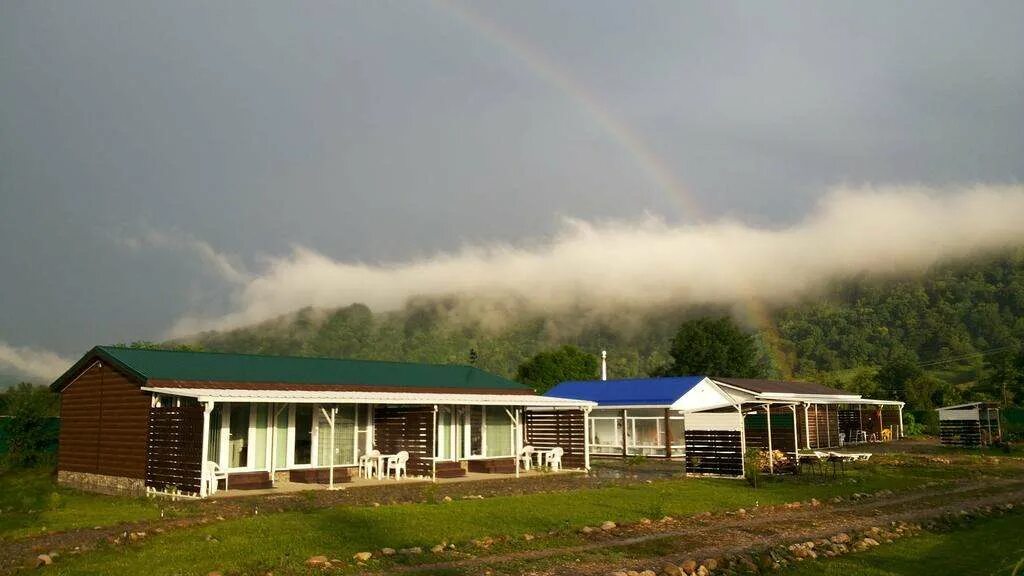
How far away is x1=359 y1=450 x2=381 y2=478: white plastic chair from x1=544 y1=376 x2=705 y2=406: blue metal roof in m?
14.1

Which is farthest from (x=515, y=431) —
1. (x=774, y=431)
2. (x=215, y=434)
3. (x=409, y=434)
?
(x=774, y=431)

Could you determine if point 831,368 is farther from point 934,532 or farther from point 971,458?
point 934,532

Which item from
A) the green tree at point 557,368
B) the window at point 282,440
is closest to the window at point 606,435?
the window at point 282,440

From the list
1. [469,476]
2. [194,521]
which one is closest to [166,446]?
[194,521]

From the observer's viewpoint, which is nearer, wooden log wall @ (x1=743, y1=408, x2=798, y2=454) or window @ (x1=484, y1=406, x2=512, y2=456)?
window @ (x1=484, y1=406, x2=512, y2=456)

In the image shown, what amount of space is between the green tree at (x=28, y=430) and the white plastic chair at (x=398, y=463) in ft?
42.3

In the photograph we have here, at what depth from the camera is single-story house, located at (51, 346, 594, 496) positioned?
60.6 feet

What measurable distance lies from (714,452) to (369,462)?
9.60 metres

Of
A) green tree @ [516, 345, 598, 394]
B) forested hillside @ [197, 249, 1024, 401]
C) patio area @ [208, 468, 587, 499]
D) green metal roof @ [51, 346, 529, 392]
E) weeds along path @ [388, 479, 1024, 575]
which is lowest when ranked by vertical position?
weeds along path @ [388, 479, 1024, 575]

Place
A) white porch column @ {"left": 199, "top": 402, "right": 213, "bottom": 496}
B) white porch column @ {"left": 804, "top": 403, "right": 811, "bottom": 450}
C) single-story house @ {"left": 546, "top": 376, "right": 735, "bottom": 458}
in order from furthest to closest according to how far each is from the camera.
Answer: white porch column @ {"left": 804, "top": 403, "right": 811, "bottom": 450}
single-story house @ {"left": 546, "top": 376, "right": 735, "bottom": 458}
white porch column @ {"left": 199, "top": 402, "right": 213, "bottom": 496}

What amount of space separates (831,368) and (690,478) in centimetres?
11218

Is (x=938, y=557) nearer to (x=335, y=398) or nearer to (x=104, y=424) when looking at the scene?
(x=335, y=398)

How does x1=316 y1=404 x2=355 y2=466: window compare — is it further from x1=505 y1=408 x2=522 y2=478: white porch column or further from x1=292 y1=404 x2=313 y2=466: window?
x1=505 y1=408 x2=522 y2=478: white porch column

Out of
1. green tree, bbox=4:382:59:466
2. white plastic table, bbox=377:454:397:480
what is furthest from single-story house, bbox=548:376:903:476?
green tree, bbox=4:382:59:466
